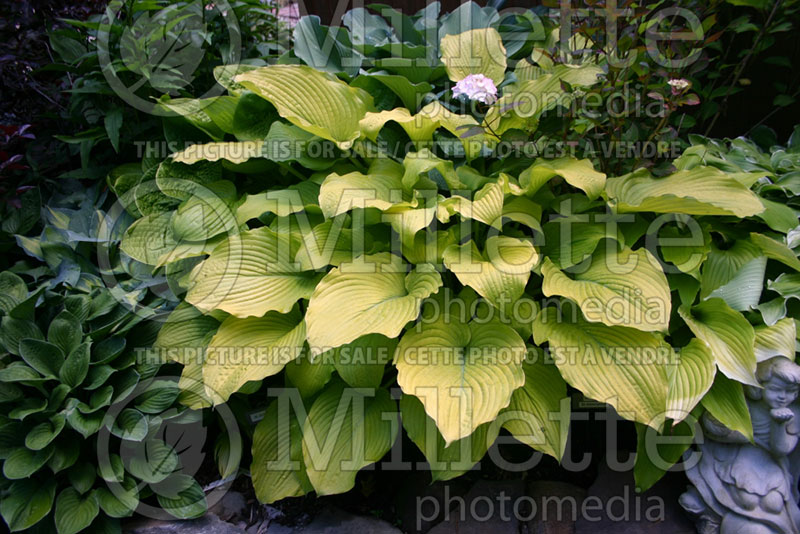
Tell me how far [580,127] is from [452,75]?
19.3 inches

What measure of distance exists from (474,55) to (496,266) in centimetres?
99

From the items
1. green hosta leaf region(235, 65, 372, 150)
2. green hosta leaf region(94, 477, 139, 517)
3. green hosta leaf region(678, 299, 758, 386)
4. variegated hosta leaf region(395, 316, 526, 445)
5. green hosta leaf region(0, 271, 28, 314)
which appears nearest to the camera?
variegated hosta leaf region(395, 316, 526, 445)

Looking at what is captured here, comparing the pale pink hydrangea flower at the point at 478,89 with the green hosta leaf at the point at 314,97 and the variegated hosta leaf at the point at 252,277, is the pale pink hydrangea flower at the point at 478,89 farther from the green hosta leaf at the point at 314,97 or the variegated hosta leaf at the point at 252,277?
the variegated hosta leaf at the point at 252,277

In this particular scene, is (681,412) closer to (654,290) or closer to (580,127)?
(654,290)

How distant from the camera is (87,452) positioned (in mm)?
1496

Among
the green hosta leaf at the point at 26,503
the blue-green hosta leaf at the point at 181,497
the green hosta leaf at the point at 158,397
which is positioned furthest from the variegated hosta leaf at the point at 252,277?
the green hosta leaf at the point at 26,503

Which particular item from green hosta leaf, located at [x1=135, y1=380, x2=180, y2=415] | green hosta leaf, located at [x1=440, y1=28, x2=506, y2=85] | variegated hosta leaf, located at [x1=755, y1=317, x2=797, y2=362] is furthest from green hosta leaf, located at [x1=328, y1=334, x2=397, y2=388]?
green hosta leaf, located at [x1=440, y1=28, x2=506, y2=85]

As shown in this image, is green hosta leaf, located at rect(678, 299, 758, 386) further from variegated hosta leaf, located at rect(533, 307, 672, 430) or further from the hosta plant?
the hosta plant

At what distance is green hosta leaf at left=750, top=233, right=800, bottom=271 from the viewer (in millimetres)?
1498

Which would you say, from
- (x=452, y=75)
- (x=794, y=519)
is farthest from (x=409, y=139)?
(x=794, y=519)

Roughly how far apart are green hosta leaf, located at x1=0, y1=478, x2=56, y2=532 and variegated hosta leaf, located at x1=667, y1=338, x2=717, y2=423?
5.10 ft

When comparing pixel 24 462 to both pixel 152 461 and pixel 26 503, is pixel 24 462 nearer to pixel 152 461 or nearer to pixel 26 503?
pixel 26 503

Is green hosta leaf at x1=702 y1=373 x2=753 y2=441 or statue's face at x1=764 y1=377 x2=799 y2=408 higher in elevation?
statue's face at x1=764 y1=377 x2=799 y2=408

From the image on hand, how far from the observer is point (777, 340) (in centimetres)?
133
